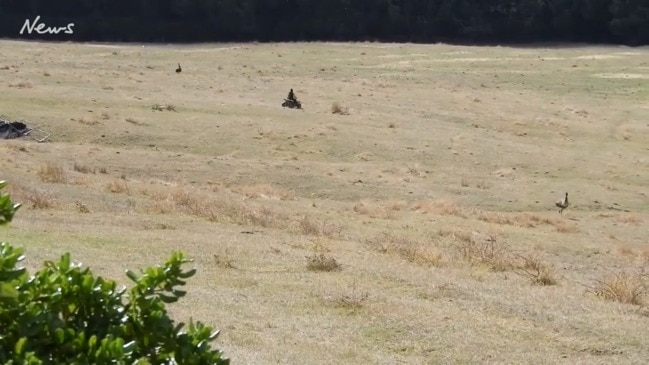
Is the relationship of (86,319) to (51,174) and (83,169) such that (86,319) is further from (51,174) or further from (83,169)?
(83,169)

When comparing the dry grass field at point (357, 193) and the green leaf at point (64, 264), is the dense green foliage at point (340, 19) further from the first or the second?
the green leaf at point (64, 264)

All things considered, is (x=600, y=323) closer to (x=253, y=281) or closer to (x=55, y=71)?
(x=253, y=281)

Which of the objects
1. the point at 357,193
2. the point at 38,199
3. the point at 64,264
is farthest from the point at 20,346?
the point at 357,193

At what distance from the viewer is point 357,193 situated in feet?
93.5

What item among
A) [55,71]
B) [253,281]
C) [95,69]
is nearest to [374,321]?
[253,281]

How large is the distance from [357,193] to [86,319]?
24.8m

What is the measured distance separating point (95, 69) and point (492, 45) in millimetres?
40591

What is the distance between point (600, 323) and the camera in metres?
11.1

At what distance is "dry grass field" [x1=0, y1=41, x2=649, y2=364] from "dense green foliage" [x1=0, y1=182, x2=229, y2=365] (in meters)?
5.19

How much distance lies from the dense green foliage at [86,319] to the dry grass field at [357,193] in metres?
5.19

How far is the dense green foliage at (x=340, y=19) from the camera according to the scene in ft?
264

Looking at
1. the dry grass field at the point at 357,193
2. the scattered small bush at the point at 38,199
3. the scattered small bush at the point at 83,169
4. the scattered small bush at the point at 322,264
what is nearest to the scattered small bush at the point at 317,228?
the dry grass field at the point at 357,193

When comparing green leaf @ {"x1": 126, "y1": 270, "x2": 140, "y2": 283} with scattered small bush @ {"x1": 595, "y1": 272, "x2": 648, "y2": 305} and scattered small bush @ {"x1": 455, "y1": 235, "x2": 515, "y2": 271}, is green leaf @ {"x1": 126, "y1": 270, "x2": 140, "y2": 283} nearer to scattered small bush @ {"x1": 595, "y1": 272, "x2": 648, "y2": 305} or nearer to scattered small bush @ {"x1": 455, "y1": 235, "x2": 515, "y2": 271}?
scattered small bush @ {"x1": 595, "y1": 272, "x2": 648, "y2": 305}

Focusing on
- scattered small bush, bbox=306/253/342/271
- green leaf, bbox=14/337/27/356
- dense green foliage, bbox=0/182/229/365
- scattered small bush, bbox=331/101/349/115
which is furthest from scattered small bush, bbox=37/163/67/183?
green leaf, bbox=14/337/27/356
